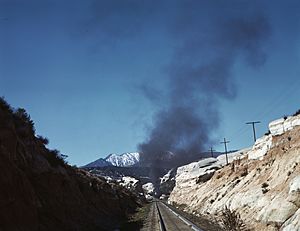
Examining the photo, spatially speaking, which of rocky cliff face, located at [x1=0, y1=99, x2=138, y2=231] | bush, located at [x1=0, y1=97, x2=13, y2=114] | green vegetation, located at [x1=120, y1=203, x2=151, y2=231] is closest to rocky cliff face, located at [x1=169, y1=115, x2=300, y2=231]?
green vegetation, located at [x1=120, y1=203, x2=151, y2=231]

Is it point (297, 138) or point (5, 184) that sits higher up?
point (297, 138)

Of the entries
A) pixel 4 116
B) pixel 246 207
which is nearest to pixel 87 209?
pixel 246 207

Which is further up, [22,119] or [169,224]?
[22,119]

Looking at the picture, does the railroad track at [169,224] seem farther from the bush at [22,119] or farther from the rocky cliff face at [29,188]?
the bush at [22,119]

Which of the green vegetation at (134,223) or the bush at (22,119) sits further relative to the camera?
the green vegetation at (134,223)

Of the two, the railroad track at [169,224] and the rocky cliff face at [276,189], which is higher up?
the rocky cliff face at [276,189]

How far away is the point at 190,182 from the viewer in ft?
370

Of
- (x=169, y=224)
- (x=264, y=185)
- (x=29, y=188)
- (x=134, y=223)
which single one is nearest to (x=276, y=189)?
(x=264, y=185)

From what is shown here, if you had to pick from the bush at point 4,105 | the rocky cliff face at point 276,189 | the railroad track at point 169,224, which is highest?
the bush at point 4,105

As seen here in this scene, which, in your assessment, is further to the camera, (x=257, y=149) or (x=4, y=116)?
(x=257, y=149)

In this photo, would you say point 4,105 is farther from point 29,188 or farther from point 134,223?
point 134,223

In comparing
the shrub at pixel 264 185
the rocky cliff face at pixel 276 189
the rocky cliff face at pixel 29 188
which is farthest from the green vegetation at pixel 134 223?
the shrub at pixel 264 185

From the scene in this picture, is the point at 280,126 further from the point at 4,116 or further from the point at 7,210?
the point at 7,210

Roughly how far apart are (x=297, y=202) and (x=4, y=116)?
1625cm
